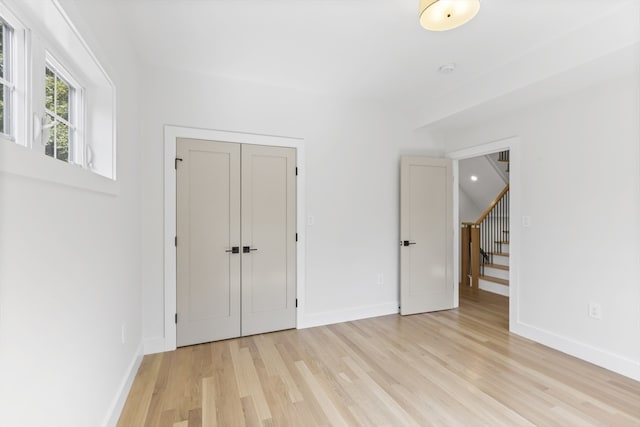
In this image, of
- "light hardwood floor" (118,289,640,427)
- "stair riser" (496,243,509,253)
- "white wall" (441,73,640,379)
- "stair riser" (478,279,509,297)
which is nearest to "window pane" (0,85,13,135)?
"light hardwood floor" (118,289,640,427)

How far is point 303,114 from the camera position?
3.51 meters

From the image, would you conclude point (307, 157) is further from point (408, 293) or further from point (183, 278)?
point (408, 293)

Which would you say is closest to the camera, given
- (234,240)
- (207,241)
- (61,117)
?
(61,117)

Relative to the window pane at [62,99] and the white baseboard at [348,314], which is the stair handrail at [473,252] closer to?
the white baseboard at [348,314]

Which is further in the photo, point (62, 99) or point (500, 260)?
point (500, 260)

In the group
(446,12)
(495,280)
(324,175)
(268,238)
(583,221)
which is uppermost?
(446,12)

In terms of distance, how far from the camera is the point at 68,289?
1318 mm

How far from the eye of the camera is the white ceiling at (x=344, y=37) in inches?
82.0

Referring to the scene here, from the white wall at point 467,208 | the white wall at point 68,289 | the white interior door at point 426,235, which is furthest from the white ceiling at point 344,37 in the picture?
the white wall at point 467,208

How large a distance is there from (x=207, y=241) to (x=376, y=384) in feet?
6.52

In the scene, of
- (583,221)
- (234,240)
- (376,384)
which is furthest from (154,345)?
(583,221)

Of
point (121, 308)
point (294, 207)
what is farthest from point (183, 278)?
point (294, 207)

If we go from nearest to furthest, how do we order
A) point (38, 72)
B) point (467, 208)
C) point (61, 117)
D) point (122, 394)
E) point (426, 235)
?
point (38, 72)
point (61, 117)
point (122, 394)
point (426, 235)
point (467, 208)

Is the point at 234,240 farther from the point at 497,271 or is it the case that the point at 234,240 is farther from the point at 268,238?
the point at 497,271
